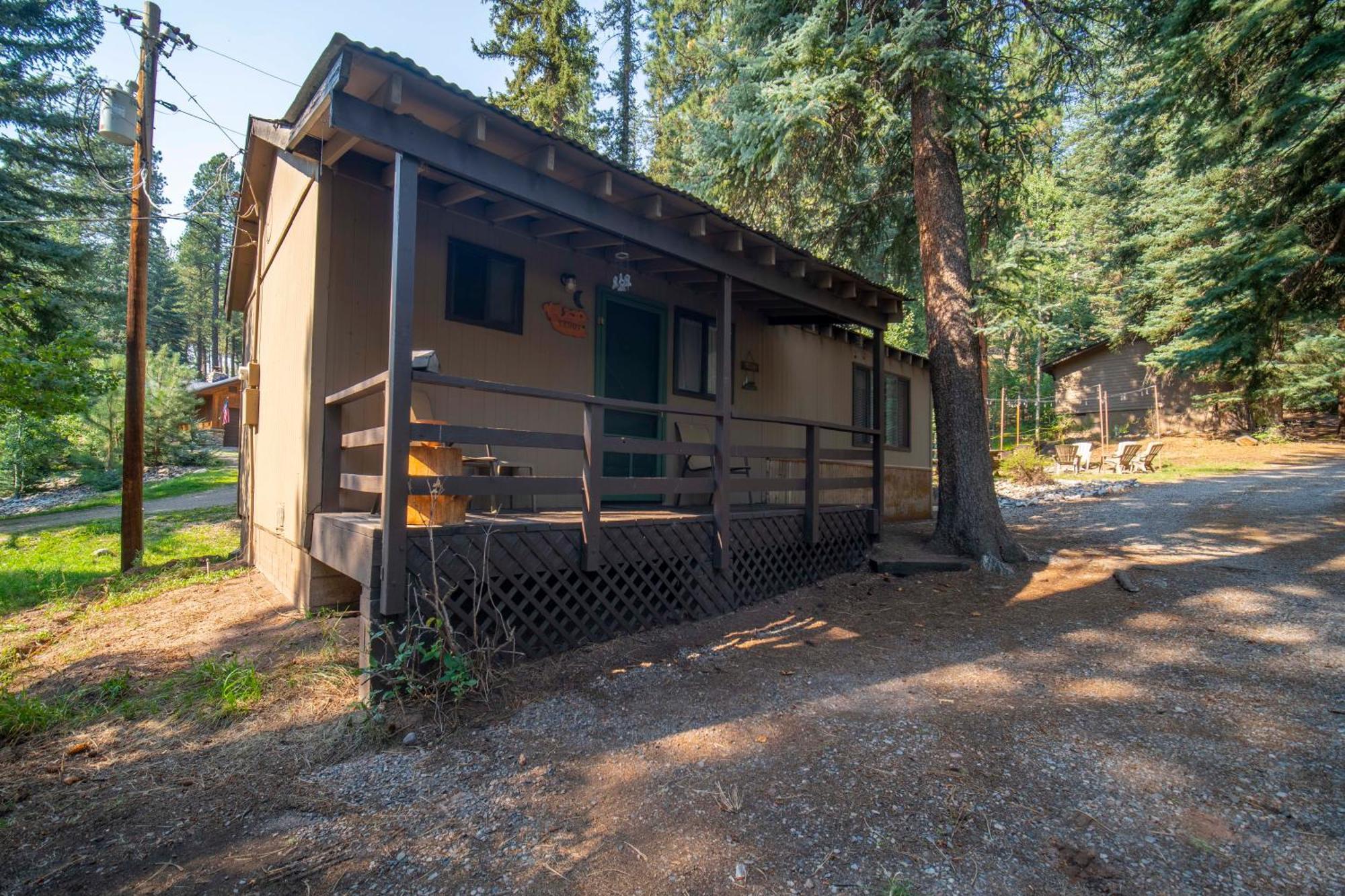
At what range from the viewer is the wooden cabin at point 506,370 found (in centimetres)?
344

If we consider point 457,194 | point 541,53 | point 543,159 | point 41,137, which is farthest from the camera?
point 541,53

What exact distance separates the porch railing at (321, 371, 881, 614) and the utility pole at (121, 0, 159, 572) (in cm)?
484

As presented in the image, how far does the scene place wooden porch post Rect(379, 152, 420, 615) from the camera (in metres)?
3.23

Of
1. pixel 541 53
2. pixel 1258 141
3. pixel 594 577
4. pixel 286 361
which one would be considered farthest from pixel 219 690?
pixel 541 53

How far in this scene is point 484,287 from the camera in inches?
221

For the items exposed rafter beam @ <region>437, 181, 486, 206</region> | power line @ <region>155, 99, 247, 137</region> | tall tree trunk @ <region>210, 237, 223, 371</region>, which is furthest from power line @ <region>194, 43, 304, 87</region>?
tall tree trunk @ <region>210, 237, 223, 371</region>

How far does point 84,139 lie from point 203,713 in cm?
1331

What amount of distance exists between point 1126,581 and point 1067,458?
1767 centimetres

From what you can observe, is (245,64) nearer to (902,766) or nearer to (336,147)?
(336,147)

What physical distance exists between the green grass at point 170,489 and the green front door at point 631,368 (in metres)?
11.9

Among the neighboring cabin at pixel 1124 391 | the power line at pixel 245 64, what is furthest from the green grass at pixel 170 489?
the neighboring cabin at pixel 1124 391

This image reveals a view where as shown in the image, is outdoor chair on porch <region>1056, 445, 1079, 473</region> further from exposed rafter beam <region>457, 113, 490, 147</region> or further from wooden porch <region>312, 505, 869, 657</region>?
exposed rafter beam <region>457, 113, 490, 147</region>

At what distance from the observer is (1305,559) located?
6.03m

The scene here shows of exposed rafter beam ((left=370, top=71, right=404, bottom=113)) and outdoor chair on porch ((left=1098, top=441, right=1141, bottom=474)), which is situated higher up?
exposed rafter beam ((left=370, top=71, right=404, bottom=113))
